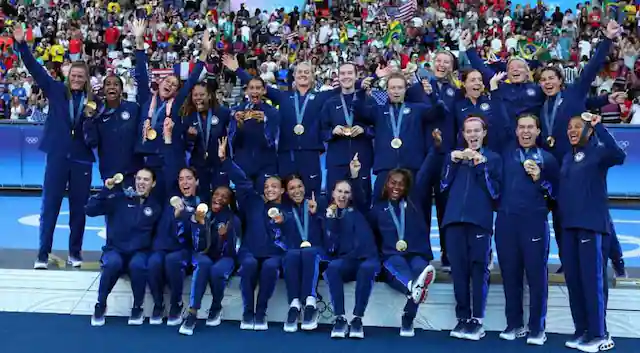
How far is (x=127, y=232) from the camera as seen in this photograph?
6.69m

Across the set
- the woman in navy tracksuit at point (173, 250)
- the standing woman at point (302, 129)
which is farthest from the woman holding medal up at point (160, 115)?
the standing woman at point (302, 129)

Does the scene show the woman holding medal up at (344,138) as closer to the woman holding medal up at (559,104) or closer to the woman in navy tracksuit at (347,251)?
the woman in navy tracksuit at (347,251)

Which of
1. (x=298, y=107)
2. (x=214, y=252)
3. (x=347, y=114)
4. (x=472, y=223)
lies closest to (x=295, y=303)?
(x=214, y=252)

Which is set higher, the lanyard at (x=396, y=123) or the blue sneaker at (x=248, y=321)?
the lanyard at (x=396, y=123)

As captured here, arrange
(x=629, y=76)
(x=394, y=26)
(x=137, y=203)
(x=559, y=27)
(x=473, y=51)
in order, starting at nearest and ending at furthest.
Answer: (x=137, y=203) < (x=473, y=51) < (x=629, y=76) < (x=394, y=26) < (x=559, y=27)

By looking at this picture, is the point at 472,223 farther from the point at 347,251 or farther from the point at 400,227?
the point at 347,251

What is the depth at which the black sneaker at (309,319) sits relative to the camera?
6277 millimetres

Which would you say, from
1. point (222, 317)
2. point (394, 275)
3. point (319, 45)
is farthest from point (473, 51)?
point (319, 45)

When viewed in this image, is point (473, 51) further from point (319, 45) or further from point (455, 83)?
point (319, 45)

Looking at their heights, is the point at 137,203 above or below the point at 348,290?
above

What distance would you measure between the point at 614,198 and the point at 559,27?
29.5ft

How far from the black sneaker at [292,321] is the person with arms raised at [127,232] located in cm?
124

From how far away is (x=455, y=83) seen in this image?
7051mm

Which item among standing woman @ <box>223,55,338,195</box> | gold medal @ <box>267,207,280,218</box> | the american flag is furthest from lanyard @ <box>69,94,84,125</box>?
the american flag
